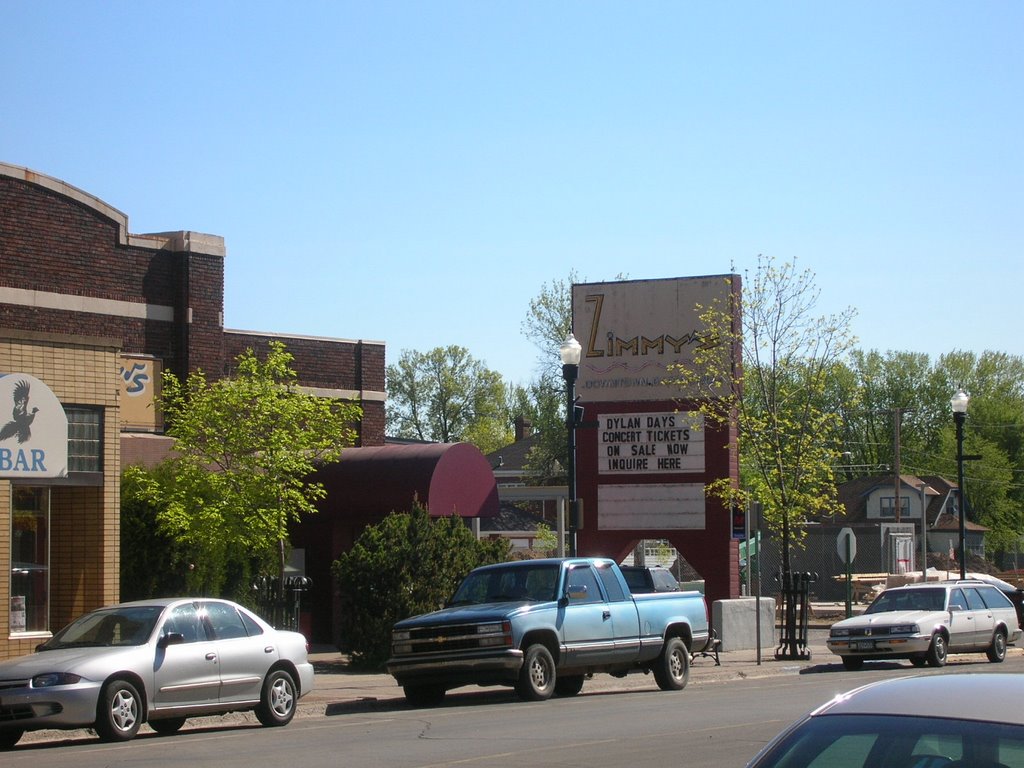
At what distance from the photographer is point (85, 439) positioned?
21188 mm

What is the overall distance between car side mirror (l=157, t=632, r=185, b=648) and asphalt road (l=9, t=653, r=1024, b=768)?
988 millimetres

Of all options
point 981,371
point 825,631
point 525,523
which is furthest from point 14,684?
point 981,371

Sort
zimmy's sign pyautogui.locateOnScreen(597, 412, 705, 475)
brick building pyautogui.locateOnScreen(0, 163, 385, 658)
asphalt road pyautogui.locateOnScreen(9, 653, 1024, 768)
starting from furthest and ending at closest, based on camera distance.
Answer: zimmy's sign pyautogui.locateOnScreen(597, 412, 705, 475), brick building pyautogui.locateOnScreen(0, 163, 385, 658), asphalt road pyautogui.locateOnScreen(9, 653, 1024, 768)

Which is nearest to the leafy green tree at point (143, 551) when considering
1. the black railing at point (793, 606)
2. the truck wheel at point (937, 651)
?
the black railing at point (793, 606)

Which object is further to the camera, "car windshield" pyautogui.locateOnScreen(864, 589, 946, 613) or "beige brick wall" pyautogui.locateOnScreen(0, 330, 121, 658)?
"car windshield" pyautogui.locateOnScreen(864, 589, 946, 613)

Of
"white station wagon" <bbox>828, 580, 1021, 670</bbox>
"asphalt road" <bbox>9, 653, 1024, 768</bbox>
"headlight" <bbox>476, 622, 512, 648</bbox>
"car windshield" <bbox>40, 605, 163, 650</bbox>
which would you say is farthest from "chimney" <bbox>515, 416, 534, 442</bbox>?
"car windshield" <bbox>40, 605, 163, 650</bbox>

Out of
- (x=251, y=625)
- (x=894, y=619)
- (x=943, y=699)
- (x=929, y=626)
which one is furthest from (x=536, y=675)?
(x=943, y=699)

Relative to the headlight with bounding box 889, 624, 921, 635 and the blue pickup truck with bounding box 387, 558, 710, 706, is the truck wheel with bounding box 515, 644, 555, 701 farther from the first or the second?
the headlight with bounding box 889, 624, 921, 635

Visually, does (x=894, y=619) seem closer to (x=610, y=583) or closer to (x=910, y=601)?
(x=910, y=601)

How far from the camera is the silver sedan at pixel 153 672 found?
14.1m

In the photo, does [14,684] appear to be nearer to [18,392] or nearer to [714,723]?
[18,392]

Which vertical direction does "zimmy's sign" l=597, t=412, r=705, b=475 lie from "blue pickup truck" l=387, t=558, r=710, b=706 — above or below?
above

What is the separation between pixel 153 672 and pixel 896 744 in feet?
38.0

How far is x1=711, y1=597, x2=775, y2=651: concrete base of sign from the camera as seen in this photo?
28.0 metres
